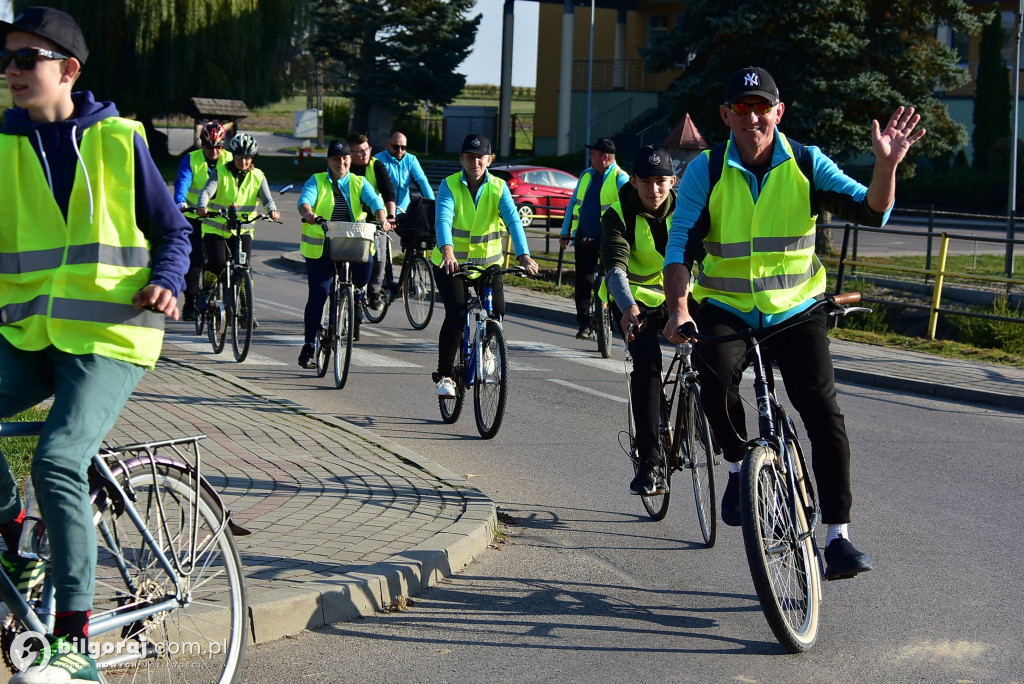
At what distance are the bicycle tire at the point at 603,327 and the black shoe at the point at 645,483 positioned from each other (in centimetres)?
623

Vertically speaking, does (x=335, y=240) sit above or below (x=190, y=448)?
above

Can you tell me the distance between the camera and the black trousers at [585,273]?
1321cm

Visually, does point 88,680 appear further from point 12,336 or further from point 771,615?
point 771,615

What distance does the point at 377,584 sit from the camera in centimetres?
506

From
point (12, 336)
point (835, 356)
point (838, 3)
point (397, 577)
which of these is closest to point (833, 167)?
point (397, 577)

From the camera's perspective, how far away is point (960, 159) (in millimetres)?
45844

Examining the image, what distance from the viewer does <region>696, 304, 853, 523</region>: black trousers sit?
187 inches

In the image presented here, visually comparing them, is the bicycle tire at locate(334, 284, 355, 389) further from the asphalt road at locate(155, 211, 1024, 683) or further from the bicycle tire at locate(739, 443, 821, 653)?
the bicycle tire at locate(739, 443, 821, 653)

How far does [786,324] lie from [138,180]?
2.46 metres

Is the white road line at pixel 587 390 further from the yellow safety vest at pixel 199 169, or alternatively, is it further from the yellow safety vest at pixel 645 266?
the yellow safety vest at pixel 199 169

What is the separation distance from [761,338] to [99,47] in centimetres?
4477

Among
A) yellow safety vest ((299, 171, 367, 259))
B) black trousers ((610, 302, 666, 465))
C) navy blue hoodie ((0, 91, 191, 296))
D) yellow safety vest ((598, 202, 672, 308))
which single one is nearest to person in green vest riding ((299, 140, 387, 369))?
yellow safety vest ((299, 171, 367, 259))

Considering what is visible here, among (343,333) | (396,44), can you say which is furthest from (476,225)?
(396,44)

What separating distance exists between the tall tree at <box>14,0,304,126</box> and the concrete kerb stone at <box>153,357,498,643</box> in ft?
135
